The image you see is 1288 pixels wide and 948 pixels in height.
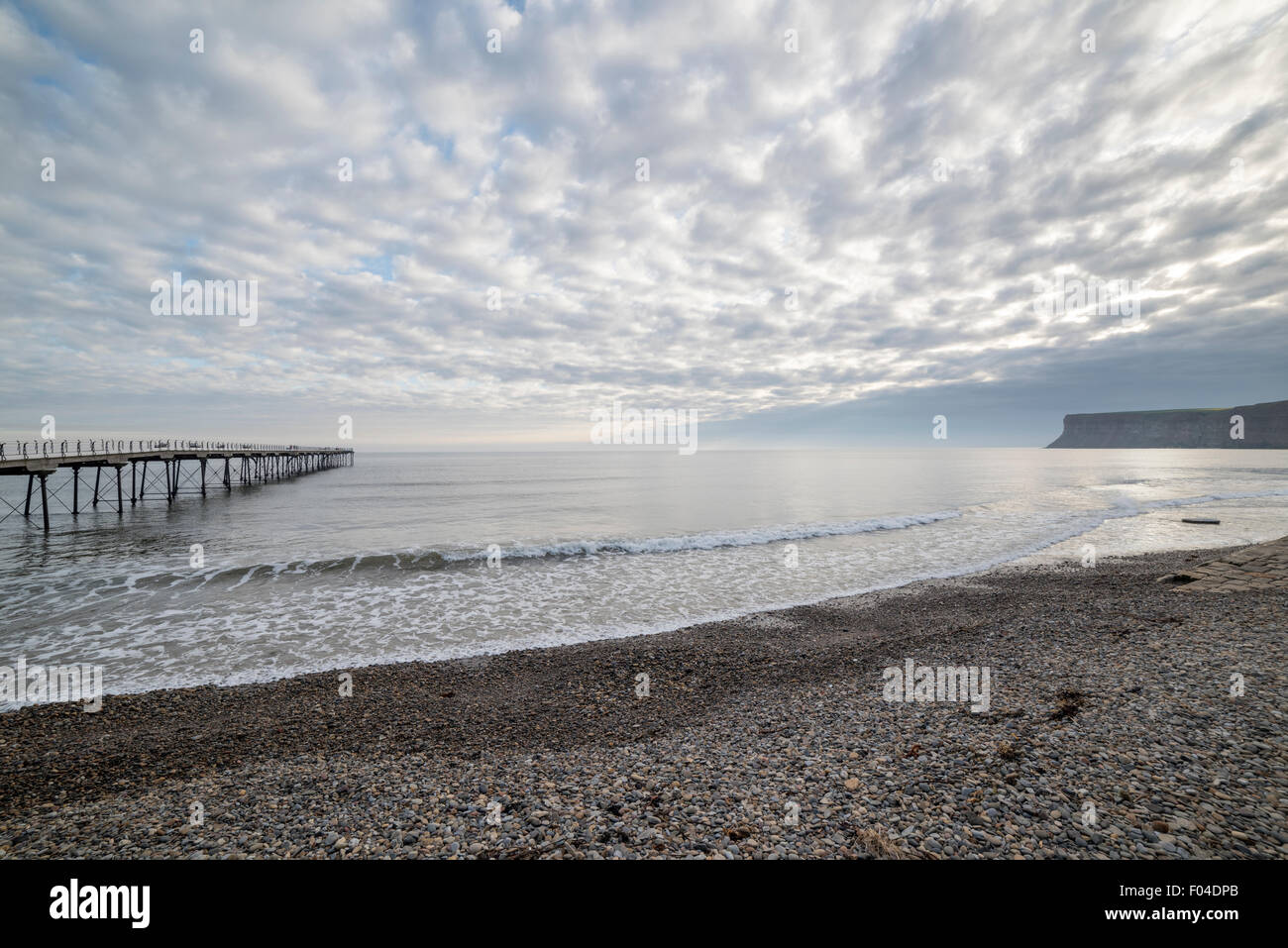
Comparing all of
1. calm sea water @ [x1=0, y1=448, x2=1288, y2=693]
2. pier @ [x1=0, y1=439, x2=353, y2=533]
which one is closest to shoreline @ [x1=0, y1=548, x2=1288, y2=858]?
calm sea water @ [x1=0, y1=448, x2=1288, y2=693]

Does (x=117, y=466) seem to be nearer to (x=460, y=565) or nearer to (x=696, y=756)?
(x=460, y=565)

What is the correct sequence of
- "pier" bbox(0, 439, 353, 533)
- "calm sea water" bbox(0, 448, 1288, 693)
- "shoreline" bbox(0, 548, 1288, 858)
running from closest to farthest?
"shoreline" bbox(0, 548, 1288, 858)
"calm sea water" bbox(0, 448, 1288, 693)
"pier" bbox(0, 439, 353, 533)

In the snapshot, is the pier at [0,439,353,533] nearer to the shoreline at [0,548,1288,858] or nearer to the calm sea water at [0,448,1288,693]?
the calm sea water at [0,448,1288,693]

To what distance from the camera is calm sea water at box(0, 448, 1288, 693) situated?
41.4 ft

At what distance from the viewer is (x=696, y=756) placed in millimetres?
6242

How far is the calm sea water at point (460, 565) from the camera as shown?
12.6 meters

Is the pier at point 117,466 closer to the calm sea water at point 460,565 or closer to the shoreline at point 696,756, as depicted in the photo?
the calm sea water at point 460,565

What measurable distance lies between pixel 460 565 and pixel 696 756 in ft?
57.4

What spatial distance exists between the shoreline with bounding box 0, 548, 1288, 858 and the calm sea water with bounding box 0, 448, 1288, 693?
7.54 feet

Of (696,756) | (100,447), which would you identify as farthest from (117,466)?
(696,756)

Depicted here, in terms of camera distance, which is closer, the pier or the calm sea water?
the calm sea water

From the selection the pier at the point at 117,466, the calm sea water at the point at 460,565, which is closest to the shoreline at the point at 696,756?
the calm sea water at the point at 460,565
